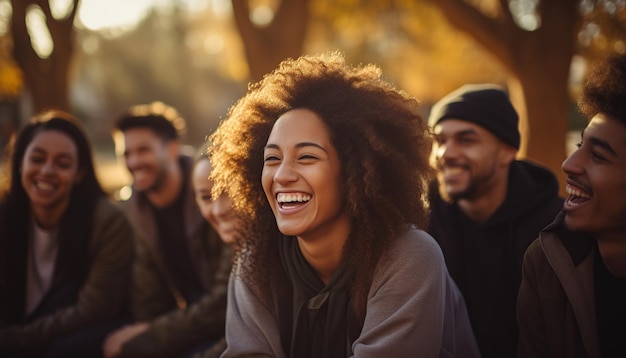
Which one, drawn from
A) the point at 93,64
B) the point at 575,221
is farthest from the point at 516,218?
the point at 93,64

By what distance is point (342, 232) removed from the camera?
2.66 metres

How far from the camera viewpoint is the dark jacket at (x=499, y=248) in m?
3.42

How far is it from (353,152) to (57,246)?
2663 millimetres

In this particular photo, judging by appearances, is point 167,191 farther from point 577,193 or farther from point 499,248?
point 577,193

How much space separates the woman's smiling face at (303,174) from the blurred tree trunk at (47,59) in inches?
249

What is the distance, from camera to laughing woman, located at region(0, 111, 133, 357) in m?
4.06

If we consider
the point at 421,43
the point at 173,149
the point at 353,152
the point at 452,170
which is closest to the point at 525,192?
the point at 452,170

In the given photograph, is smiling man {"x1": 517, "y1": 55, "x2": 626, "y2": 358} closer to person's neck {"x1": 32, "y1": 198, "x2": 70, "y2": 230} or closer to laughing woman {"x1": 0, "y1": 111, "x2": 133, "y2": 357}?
laughing woman {"x1": 0, "y1": 111, "x2": 133, "y2": 357}

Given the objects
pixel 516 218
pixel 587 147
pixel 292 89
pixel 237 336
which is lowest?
pixel 237 336

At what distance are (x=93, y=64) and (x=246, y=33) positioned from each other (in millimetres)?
32433

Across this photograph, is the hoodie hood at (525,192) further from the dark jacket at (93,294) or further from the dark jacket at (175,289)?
the dark jacket at (93,294)

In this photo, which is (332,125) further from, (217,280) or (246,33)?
(246,33)

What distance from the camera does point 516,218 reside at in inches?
139

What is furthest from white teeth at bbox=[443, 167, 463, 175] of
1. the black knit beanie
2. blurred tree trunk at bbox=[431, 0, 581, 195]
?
blurred tree trunk at bbox=[431, 0, 581, 195]
